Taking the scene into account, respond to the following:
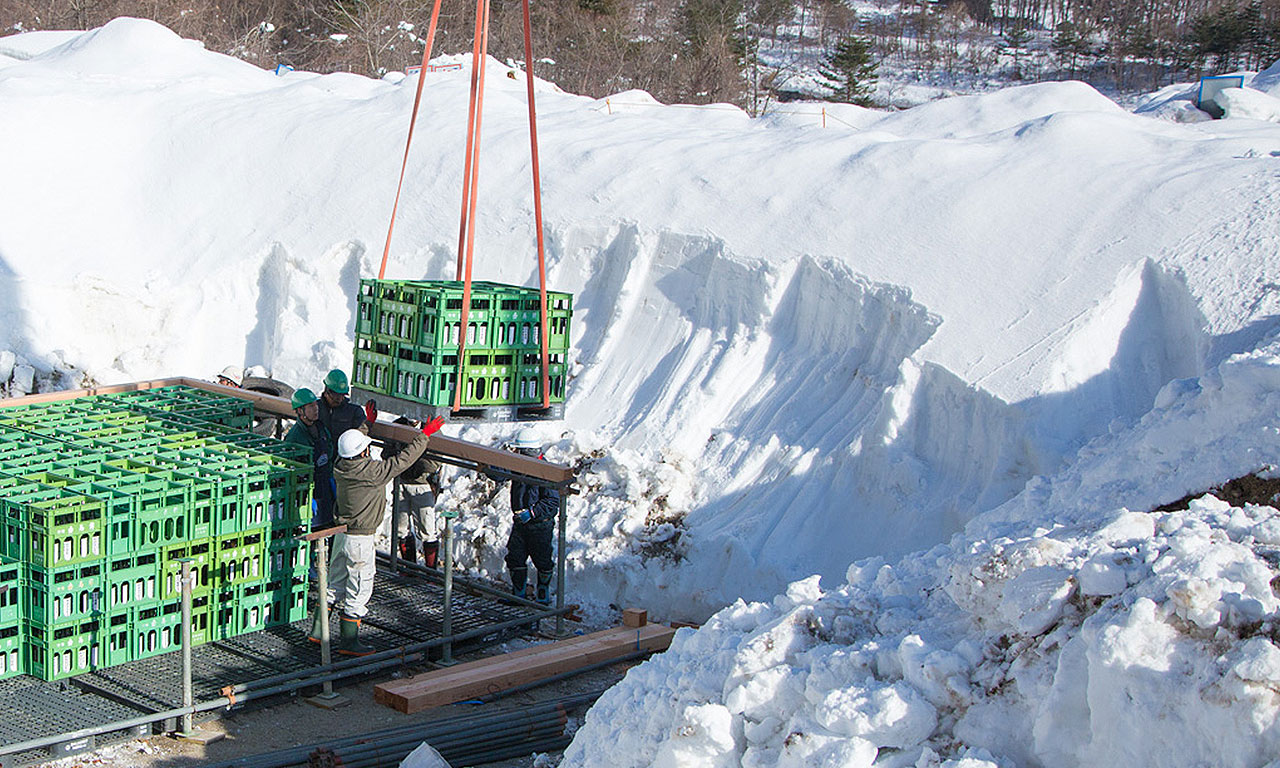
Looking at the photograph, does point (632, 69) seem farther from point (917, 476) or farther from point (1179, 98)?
point (917, 476)

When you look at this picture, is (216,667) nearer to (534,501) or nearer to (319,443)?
(319,443)

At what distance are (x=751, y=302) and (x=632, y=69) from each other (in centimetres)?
2573

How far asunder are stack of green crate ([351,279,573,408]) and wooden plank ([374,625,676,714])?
1823 mm

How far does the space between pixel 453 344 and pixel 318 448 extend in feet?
4.71

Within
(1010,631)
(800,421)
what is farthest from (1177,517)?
(800,421)

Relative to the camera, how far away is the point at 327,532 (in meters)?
8.32

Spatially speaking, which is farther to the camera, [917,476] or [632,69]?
[632,69]

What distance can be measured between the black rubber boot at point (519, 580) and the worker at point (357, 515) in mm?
1683

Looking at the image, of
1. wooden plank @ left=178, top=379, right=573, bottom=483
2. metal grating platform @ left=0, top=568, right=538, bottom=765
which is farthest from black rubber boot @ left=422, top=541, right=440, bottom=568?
wooden plank @ left=178, top=379, right=573, bottom=483

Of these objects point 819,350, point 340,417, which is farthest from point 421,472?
point 819,350

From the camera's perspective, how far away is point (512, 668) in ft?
28.7

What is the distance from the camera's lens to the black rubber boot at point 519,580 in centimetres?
1047

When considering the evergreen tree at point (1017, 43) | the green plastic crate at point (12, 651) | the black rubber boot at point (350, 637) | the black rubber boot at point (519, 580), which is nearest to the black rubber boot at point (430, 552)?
the black rubber boot at point (519, 580)

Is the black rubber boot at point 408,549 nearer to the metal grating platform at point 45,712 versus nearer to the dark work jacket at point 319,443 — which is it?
the dark work jacket at point 319,443
